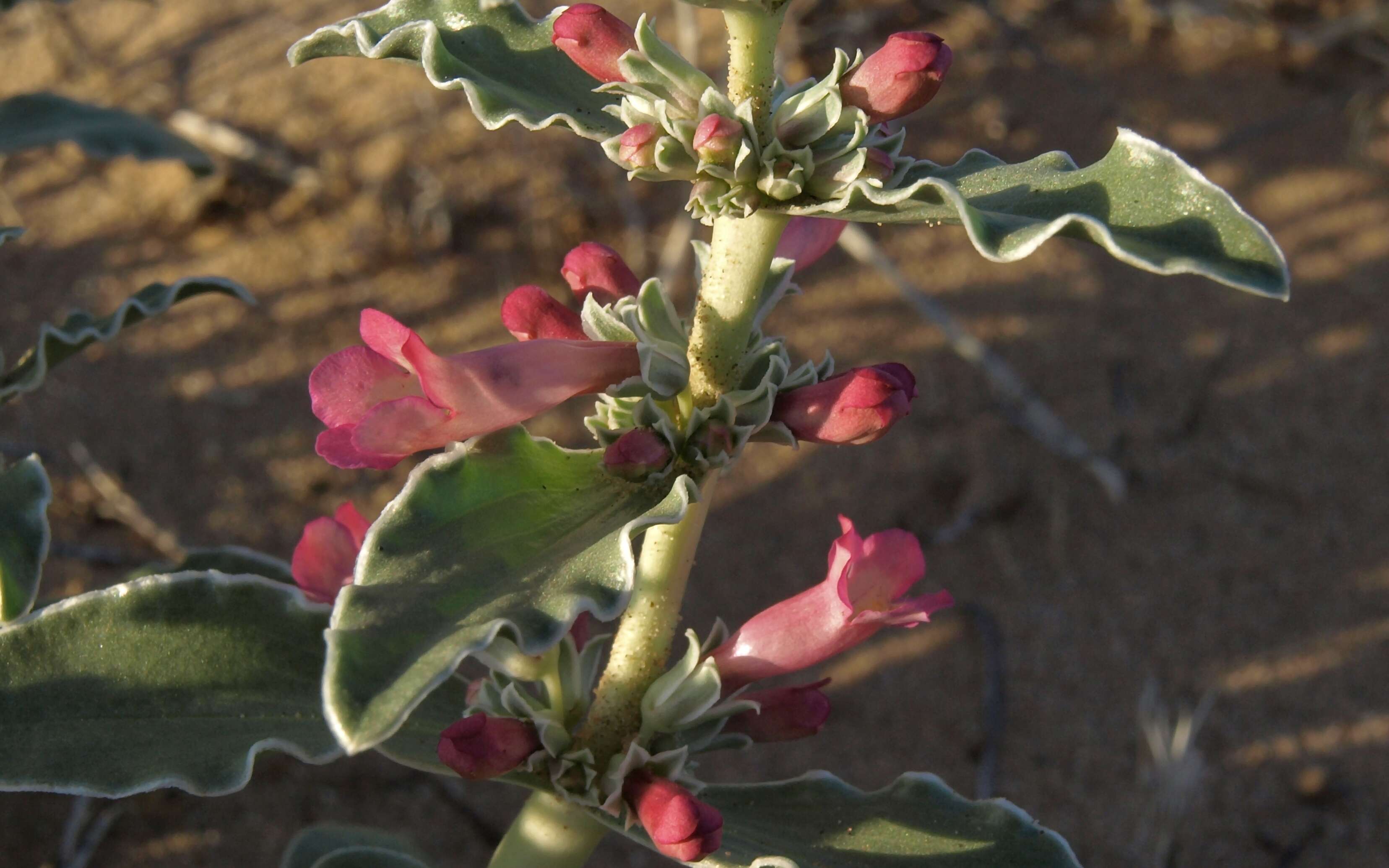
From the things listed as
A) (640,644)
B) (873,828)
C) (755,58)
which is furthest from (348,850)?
(755,58)

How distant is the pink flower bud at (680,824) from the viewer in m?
1.39

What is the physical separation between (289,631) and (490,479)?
1.53ft

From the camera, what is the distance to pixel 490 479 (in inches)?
50.3

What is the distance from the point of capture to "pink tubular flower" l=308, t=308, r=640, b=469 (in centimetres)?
122

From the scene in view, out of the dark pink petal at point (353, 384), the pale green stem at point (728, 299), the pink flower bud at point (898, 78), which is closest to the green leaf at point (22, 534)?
the dark pink petal at point (353, 384)

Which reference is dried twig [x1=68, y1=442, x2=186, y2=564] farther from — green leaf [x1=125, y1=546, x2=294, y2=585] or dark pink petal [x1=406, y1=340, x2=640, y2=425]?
dark pink petal [x1=406, y1=340, x2=640, y2=425]

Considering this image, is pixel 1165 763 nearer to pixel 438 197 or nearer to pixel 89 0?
pixel 438 197

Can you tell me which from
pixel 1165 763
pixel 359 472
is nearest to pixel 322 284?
pixel 359 472

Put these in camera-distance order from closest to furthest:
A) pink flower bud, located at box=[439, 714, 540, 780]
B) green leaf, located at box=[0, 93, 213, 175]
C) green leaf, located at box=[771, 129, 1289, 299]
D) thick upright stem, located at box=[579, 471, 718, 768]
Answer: green leaf, located at box=[771, 129, 1289, 299] → pink flower bud, located at box=[439, 714, 540, 780] → thick upright stem, located at box=[579, 471, 718, 768] → green leaf, located at box=[0, 93, 213, 175]

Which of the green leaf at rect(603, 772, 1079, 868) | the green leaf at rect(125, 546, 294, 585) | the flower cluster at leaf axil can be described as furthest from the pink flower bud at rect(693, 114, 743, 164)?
the green leaf at rect(125, 546, 294, 585)

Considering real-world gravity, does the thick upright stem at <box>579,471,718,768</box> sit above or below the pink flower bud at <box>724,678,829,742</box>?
above

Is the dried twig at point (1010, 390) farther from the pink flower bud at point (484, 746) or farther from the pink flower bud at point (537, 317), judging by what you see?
the pink flower bud at point (484, 746)

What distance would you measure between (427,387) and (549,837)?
28.0 inches

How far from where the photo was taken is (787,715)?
160 centimetres
